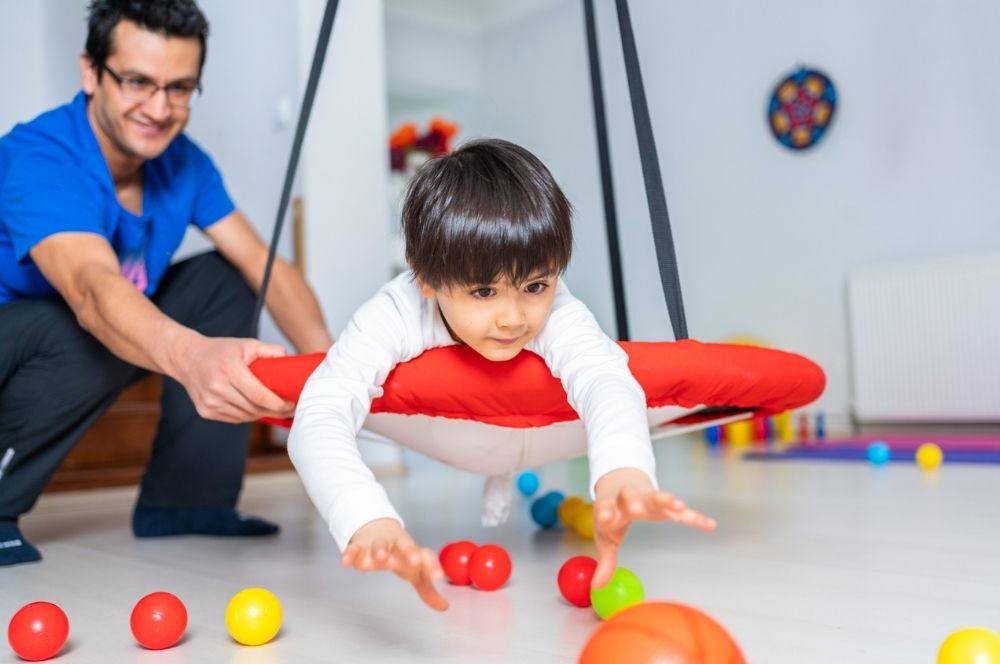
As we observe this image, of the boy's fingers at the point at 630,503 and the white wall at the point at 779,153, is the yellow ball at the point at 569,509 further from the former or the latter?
the white wall at the point at 779,153

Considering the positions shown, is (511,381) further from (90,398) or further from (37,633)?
(90,398)

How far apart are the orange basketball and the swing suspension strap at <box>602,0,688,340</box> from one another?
58 cm

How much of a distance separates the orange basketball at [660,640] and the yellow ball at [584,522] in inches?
34.2

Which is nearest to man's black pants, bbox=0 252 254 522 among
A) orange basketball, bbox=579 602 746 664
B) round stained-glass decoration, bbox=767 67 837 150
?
orange basketball, bbox=579 602 746 664

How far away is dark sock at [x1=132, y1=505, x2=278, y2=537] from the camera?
5.88 feet

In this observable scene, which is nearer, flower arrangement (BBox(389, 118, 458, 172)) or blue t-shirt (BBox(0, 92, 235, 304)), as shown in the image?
blue t-shirt (BBox(0, 92, 235, 304))

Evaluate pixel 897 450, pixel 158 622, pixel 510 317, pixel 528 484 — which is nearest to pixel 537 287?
pixel 510 317

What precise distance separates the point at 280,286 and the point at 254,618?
37.2 inches

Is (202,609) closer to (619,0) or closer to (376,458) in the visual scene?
(619,0)

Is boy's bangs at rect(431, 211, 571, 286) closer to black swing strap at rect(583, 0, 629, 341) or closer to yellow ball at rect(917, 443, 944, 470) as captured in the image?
black swing strap at rect(583, 0, 629, 341)

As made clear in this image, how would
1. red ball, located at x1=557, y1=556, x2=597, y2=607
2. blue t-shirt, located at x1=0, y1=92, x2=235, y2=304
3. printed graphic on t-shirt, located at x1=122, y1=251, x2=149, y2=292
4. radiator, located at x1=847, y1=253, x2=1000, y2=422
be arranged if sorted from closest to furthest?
red ball, located at x1=557, y1=556, x2=597, y2=607 < blue t-shirt, located at x1=0, y1=92, x2=235, y2=304 < printed graphic on t-shirt, located at x1=122, y1=251, x2=149, y2=292 < radiator, located at x1=847, y1=253, x2=1000, y2=422

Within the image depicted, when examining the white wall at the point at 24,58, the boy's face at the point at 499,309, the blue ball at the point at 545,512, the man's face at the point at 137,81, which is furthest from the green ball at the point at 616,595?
the white wall at the point at 24,58

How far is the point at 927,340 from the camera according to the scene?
13.3ft

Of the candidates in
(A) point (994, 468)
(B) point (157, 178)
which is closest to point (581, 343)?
(B) point (157, 178)
